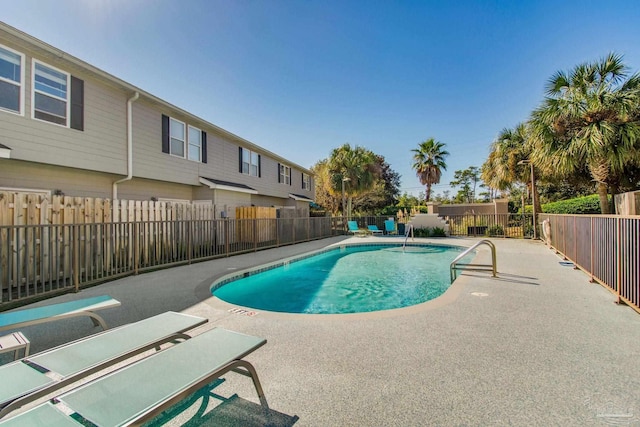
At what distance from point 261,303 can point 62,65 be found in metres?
8.61

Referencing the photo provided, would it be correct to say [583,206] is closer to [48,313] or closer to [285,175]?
[285,175]

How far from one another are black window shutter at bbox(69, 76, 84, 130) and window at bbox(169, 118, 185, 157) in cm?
317

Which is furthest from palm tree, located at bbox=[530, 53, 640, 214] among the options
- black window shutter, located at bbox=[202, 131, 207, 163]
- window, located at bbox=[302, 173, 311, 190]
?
window, located at bbox=[302, 173, 311, 190]

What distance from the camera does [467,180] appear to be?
53125 millimetres

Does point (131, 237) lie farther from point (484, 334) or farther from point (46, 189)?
point (484, 334)

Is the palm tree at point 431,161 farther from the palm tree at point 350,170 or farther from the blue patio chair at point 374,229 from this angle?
the blue patio chair at point 374,229

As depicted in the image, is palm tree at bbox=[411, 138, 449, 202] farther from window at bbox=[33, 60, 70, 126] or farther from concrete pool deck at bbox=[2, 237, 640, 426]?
window at bbox=[33, 60, 70, 126]

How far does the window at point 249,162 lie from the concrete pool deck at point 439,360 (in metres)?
11.5

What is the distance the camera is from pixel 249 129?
18172 mm

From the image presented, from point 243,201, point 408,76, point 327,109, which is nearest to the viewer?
point 408,76

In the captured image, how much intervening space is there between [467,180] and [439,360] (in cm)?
5667

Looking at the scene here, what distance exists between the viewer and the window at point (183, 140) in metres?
11.5

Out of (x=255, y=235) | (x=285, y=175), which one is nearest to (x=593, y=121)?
(x=255, y=235)

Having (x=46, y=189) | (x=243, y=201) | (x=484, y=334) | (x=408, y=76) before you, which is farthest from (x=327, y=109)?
(x=484, y=334)
